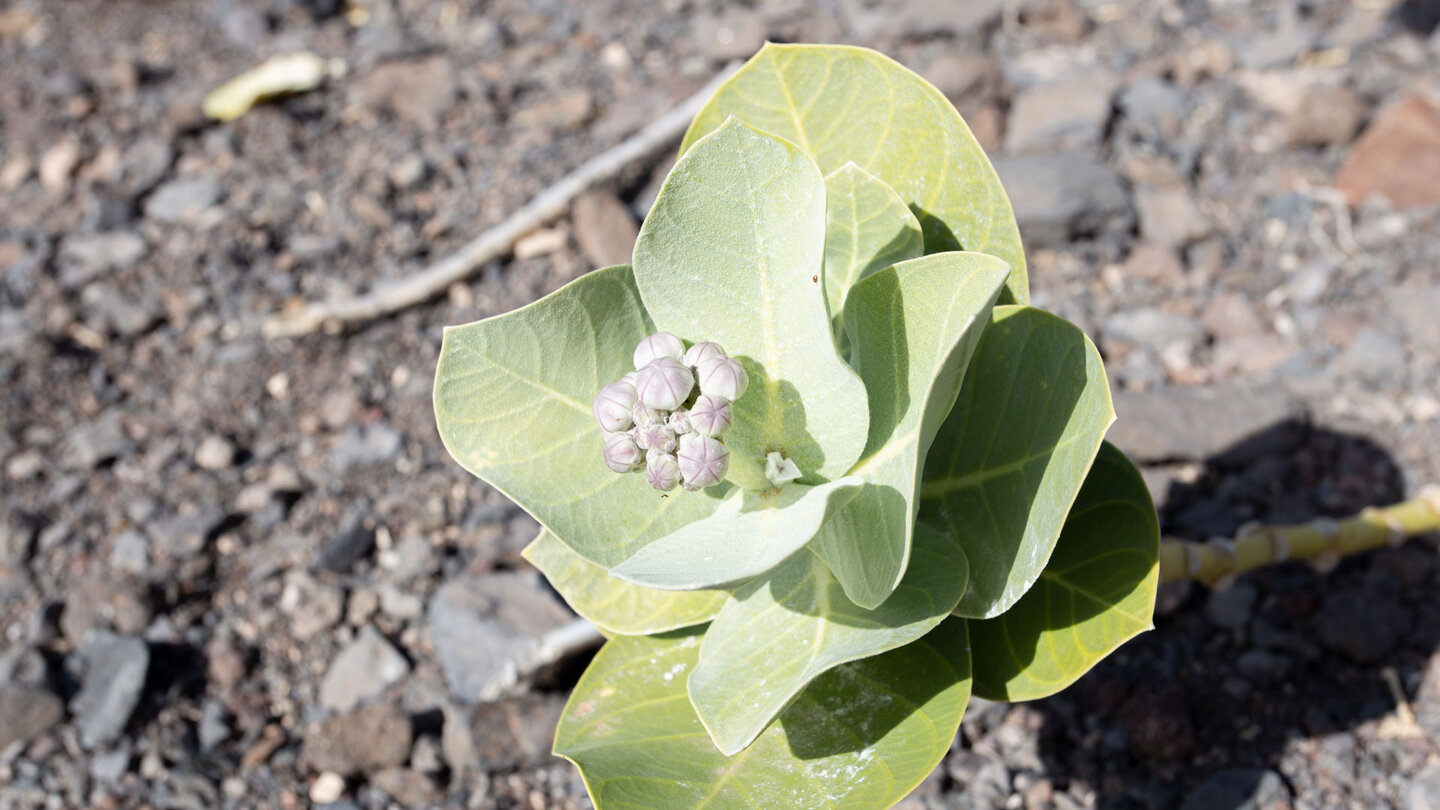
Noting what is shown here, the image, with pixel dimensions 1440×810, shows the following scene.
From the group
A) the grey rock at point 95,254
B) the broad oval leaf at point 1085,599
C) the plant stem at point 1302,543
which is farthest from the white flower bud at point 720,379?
the grey rock at point 95,254

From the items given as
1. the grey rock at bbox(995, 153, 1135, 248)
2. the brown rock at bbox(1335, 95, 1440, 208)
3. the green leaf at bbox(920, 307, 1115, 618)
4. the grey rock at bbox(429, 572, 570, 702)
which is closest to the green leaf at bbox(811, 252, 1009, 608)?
the green leaf at bbox(920, 307, 1115, 618)

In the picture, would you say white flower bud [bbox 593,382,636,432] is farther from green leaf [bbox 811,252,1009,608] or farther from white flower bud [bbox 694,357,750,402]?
green leaf [bbox 811,252,1009,608]

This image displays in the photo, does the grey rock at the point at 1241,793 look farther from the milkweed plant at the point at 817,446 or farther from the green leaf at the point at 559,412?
the green leaf at the point at 559,412

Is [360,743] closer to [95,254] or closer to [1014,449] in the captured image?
[1014,449]

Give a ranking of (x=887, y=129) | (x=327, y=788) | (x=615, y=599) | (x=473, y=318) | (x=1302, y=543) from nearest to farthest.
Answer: (x=887, y=129), (x=615, y=599), (x=1302, y=543), (x=327, y=788), (x=473, y=318)

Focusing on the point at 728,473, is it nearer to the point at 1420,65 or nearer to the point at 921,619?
the point at 921,619

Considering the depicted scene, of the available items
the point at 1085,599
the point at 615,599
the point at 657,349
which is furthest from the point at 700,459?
the point at 1085,599
